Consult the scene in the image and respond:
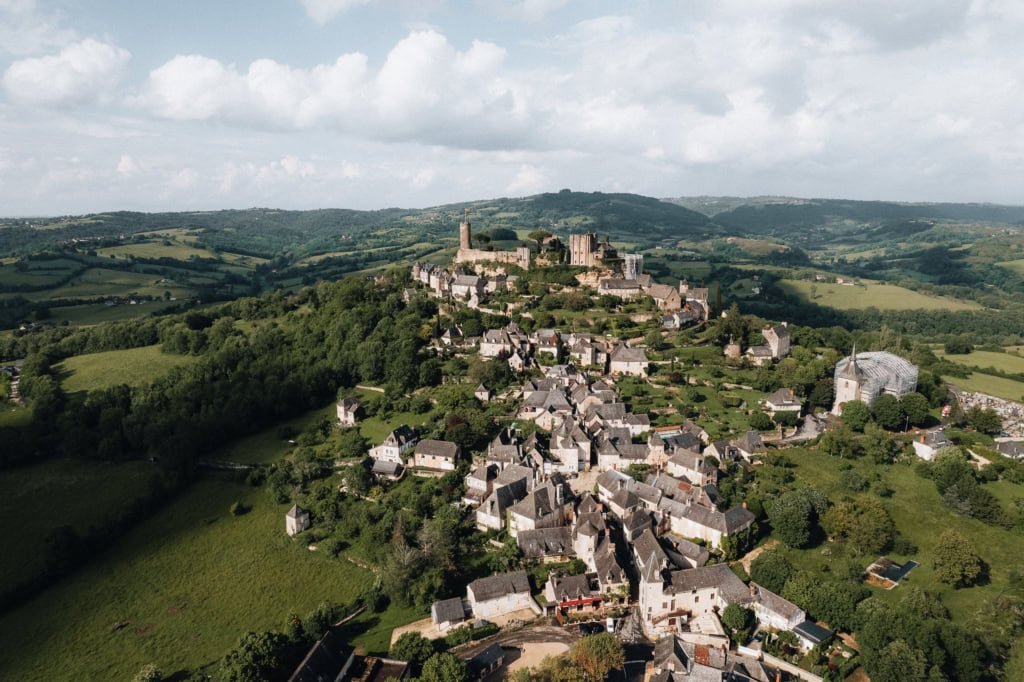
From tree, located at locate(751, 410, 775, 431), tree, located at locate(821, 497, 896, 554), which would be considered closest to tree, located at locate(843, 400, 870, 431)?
tree, located at locate(751, 410, 775, 431)

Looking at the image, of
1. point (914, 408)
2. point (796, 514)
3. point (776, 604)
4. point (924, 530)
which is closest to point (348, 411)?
point (796, 514)

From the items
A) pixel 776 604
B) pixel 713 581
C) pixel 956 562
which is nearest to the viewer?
pixel 776 604

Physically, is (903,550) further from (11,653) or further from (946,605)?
(11,653)

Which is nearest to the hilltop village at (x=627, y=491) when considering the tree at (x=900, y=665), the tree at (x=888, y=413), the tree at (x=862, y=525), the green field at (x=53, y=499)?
the tree at (x=888, y=413)

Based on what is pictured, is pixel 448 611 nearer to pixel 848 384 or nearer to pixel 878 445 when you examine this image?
pixel 878 445

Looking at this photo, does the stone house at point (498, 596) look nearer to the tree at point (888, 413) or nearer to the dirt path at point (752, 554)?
the dirt path at point (752, 554)

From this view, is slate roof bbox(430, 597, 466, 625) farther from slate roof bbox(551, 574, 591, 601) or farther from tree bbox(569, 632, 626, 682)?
tree bbox(569, 632, 626, 682)
